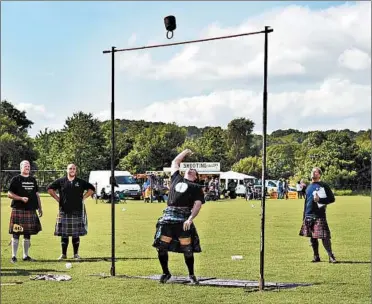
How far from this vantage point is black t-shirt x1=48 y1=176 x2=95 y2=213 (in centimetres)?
991

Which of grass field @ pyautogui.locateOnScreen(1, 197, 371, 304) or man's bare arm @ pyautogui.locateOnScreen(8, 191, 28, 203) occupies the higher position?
man's bare arm @ pyautogui.locateOnScreen(8, 191, 28, 203)

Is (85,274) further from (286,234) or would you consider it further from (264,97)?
(286,234)

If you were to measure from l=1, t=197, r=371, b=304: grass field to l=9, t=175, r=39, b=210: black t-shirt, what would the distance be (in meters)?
0.75

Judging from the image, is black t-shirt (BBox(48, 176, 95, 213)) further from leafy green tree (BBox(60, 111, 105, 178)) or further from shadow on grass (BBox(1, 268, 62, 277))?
leafy green tree (BBox(60, 111, 105, 178))

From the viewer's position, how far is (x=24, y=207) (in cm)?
988

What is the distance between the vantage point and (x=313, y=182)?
962 centimetres

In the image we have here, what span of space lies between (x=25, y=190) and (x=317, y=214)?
3.90 m

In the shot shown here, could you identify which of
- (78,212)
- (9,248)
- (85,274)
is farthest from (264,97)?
(9,248)

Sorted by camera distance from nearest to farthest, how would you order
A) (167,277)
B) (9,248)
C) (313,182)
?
(167,277), (313,182), (9,248)

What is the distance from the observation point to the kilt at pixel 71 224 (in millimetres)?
9945

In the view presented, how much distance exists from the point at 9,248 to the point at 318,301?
249 inches

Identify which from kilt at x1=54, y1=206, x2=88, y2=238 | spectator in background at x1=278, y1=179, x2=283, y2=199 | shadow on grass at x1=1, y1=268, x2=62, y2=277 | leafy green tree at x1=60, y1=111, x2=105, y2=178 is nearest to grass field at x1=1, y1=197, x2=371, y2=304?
shadow on grass at x1=1, y1=268, x2=62, y2=277

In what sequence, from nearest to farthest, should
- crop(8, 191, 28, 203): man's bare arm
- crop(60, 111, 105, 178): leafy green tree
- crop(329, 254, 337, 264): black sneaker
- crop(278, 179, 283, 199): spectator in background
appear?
1. crop(329, 254, 337, 264): black sneaker
2. crop(8, 191, 28, 203): man's bare arm
3. crop(60, 111, 105, 178): leafy green tree
4. crop(278, 179, 283, 199): spectator in background

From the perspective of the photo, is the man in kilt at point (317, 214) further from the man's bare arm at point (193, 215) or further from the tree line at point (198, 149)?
the tree line at point (198, 149)
